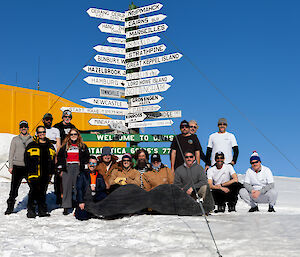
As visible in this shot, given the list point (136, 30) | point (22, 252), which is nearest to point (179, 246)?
point (22, 252)

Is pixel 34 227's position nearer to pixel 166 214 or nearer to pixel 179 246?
pixel 166 214

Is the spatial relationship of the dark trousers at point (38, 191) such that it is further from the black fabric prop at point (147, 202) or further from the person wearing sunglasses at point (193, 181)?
the person wearing sunglasses at point (193, 181)

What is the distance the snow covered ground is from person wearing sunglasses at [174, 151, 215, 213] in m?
0.54

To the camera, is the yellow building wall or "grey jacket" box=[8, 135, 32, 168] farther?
the yellow building wall

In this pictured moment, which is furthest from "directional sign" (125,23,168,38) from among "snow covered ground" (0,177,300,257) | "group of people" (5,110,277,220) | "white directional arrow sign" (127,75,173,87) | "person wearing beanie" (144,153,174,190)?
"snow covered ground" (0,177,300,257)

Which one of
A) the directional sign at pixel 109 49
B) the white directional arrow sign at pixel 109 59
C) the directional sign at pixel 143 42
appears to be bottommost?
the white directional arrow sign at pixel 109 59

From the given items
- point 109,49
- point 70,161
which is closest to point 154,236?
point 70,161

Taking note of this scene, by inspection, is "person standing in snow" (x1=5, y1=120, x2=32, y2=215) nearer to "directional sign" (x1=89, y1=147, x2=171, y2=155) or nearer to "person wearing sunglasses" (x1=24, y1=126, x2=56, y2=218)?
"person wearing sunglasses" (x1=24, y1=126, x2=56, y2=218)

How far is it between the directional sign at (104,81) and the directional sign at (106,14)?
203 cm

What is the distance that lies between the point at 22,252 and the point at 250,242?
297 centimetres

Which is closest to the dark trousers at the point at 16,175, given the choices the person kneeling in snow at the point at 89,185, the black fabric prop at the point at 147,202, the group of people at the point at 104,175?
the group of people at the point at 104,175

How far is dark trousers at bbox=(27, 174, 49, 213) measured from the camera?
7.87m

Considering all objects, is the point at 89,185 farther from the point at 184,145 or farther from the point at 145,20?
the point at 145,20

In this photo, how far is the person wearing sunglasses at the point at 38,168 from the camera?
786cm
